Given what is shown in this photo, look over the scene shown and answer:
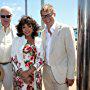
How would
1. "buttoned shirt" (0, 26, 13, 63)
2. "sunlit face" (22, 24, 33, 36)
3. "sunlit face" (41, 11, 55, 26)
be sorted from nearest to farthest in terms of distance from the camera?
"sunlit face" (41, 11, 55, 26) → "sunlit face" (22, 24, 33, 36) → "buttoned shirt" (0, 26, 13, 63)

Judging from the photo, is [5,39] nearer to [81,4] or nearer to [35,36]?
[35,36]

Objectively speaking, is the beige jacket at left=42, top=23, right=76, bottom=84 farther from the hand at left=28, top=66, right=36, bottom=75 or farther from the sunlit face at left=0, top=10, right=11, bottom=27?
the sunlit face at left=0, top=10, right=11, bottom=27

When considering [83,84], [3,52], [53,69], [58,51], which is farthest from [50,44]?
[83,84]

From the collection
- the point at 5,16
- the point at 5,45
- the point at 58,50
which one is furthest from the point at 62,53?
the point at 5,16

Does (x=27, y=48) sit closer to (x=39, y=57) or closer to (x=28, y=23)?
(x=39, y=57)

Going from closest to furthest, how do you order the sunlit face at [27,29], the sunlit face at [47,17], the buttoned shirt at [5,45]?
the sunlit face at [47,17] → the sunlit face at [27,29] → the buttoned shirt at [5,45]

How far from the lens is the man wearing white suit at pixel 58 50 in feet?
8.22

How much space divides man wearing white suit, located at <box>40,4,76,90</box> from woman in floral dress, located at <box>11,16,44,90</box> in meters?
0.10

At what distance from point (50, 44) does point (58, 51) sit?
0.39ft

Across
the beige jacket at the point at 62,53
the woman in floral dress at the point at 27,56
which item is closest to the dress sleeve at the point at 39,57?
the woman in floral dress at the point at 27,56

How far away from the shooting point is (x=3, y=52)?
295 cm

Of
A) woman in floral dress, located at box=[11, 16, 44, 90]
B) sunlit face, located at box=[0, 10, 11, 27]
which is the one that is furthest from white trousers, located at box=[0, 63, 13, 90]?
sunlit face, located at box=[0, 10, 11, 27]

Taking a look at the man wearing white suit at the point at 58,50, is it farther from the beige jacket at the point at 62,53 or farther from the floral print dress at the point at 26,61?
the floral print dress at the point at 26,61

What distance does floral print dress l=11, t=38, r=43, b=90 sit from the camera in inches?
105
